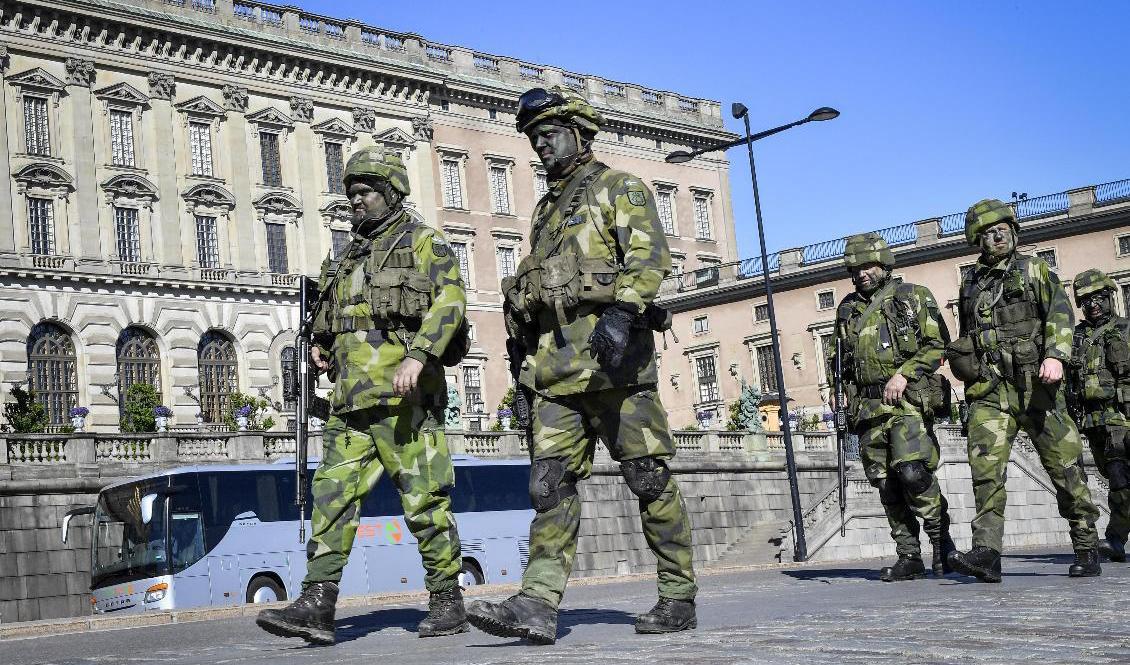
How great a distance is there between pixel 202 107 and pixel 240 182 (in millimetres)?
2805

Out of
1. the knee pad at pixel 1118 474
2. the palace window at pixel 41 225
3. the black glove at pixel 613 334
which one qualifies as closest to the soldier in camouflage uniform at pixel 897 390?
the knee pad at pixel 1118 474

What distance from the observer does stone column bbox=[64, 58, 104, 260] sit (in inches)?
1869

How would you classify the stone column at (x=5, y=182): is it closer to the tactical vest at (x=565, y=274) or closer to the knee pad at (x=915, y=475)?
the knee pad at (x=915, y=475)

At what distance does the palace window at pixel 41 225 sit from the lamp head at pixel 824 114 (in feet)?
81.4

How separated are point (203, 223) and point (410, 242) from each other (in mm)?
44104

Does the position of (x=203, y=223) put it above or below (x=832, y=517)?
above

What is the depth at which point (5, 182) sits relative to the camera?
151 ft

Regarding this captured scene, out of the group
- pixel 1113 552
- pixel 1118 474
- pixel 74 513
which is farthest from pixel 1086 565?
pixel 74 513

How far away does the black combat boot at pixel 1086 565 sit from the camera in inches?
398

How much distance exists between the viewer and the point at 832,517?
39156 millimetres

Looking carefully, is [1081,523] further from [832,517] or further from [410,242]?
[832,517]

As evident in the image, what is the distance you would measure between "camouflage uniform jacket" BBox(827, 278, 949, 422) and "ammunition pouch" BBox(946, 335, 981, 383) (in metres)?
0.62

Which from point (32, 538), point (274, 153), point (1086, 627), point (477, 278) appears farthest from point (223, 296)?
point (1086, 627)

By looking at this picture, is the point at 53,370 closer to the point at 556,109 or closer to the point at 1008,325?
the point at 1008,325
